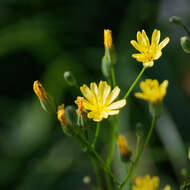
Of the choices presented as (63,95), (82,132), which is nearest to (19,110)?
(63,95)

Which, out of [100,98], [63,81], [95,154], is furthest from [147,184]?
[63,81]

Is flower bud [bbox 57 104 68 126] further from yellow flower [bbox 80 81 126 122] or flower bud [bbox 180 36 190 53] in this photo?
flower bud [bbox 180 36 190 53]

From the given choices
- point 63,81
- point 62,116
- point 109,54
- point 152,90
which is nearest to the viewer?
point 152,90

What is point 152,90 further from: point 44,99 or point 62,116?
point 44,99

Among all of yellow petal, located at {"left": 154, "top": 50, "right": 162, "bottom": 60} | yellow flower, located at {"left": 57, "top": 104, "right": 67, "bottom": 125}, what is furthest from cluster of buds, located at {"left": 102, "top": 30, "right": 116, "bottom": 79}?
yellow flower, located at {"left": 57, "top": 104, "right": 67, "bottom": 125}

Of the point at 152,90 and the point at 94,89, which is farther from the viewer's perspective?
the point at 94,89

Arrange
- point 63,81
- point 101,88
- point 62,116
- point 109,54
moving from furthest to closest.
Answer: point 63,81 < point 109,54 < point 101,88 < point 62,116

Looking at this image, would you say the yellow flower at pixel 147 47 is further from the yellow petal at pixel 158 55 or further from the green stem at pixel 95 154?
the green stem at pixel 95 154

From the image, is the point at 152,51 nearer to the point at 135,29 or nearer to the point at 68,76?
the point at 68,76
